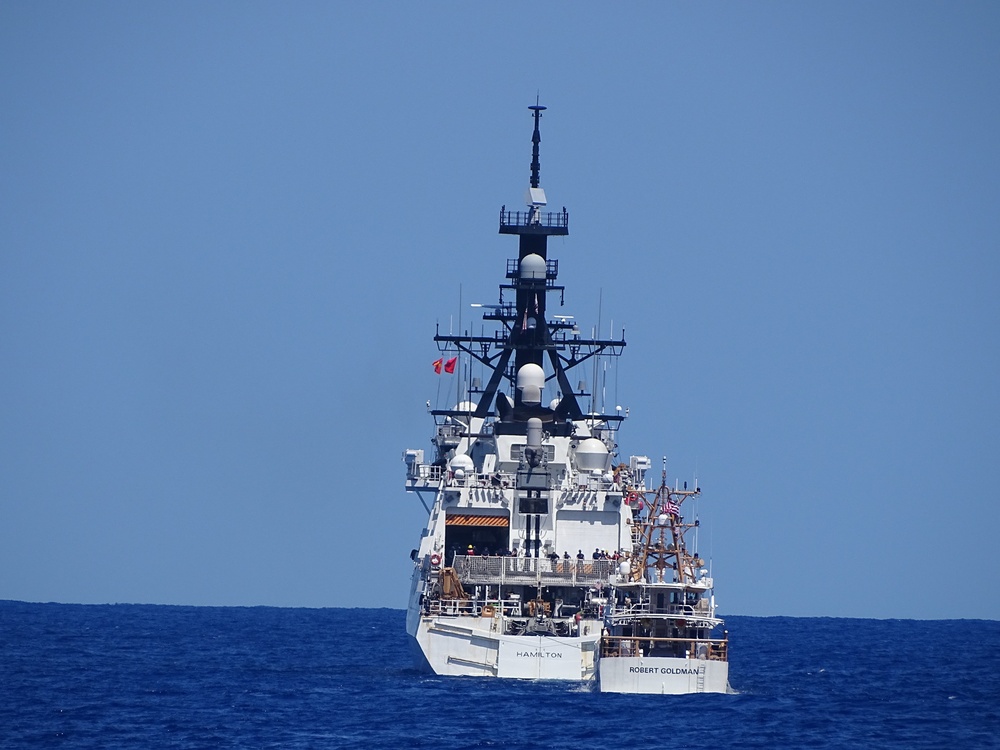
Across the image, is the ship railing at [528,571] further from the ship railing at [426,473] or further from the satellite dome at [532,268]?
the satellite dome at [532,268]

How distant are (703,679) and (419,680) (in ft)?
39.2

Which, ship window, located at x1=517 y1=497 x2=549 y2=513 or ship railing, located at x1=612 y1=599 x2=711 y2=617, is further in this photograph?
ship window, located at x1=517 y1=497 x2=549 y2=513

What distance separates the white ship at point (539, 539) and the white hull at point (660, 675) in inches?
1.8

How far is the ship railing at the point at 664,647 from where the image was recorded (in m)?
60.8

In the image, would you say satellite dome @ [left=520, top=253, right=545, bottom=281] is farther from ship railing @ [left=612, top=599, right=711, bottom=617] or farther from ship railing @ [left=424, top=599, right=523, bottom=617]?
ship railing @ [left=612, top=599, right=711, bottom=617]

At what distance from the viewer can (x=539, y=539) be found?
242 ft

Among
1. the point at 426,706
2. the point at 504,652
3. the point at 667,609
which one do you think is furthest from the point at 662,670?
the point at 426,706

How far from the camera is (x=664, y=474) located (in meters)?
64.1

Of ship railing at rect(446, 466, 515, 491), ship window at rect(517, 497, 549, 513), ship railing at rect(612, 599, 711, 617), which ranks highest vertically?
ship railing at rect(446, 466, 515, 491)

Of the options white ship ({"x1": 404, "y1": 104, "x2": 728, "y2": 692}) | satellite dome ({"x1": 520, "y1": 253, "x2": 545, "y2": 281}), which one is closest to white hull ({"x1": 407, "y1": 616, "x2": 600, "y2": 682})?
white ship ({"x1": 404, "y1": 104, "x2": 728, "y2": 692})

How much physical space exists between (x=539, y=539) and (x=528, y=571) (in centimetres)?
316

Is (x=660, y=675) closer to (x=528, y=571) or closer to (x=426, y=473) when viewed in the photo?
(x=528, y=571)

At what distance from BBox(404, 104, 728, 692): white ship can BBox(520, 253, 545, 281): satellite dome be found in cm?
6

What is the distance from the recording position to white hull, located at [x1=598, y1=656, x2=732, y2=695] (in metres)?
60.6
